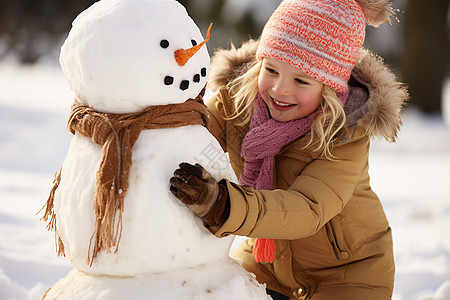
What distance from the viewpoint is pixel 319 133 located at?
2.11m

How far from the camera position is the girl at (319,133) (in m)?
2.10

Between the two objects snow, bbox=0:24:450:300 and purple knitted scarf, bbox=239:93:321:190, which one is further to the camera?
snow, bbox=0:24:450:300

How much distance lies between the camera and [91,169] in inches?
63.1

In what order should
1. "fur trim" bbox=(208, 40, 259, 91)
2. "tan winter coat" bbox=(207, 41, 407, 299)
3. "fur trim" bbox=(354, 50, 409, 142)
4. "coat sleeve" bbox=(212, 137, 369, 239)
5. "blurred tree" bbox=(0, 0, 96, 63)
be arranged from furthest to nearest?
"blurred tree" bbox=(0, 0, 96, 63) → "fur trim" bbox=(208, 40, 259, 91) → "fur trim" bbox=(354, 50, 409, 142) → "tan winter coat" bbox=(207, 41, 407, 299) → "coat sleeve" bbox=(212, 137, 369, 239)

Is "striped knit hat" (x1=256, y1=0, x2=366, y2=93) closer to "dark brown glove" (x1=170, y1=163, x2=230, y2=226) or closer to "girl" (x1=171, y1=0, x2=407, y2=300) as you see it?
"girl" (x1=171, y1=0, x2=407, y2=300)

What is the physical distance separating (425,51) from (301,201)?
7.55 m

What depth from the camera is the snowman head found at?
1551 mm

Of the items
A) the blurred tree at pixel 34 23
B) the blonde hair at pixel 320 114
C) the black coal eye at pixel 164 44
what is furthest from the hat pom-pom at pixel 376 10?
the blurred tree at pixel 34 23

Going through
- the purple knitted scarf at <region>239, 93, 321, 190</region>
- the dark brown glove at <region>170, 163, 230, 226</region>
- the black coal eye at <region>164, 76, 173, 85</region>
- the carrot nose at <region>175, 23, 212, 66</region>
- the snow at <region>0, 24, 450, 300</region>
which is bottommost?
the snow at <region>0, 24, 450, 300</region>

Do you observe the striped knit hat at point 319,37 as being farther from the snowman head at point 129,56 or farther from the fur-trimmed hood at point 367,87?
the snowman head at point 129,56

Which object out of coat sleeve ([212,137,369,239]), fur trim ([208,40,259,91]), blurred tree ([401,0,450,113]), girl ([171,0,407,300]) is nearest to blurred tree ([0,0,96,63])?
blurred tree ([401,0,450,113])

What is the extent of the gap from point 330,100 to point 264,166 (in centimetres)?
36

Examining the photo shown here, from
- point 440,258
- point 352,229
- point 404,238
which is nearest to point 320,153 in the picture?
→ point 352,229

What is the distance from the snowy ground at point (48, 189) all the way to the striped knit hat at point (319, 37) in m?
1.36
